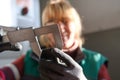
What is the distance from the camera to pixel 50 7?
0.78 m

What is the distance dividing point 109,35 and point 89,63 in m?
0.25

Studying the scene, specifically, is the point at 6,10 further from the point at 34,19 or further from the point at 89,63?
the point at 89,63

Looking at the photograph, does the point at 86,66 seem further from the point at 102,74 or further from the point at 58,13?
the point at 58,13

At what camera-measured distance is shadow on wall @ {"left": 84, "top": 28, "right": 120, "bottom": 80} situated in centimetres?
98

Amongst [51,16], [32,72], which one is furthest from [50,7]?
[32,72]

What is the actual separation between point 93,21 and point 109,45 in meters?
0.12

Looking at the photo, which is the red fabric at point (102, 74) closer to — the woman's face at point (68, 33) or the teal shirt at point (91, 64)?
the teal shirt at point (91, 64)

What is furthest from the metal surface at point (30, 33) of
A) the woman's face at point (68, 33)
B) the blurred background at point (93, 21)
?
the blurred background at point (93, 21)

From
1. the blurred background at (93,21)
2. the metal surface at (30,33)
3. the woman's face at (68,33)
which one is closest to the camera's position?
the metal surface at (30,33)

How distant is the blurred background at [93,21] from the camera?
947 mm

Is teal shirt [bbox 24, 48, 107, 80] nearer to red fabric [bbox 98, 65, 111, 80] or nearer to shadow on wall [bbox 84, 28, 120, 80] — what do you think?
red fabric [bbox 98, 65, 111, 80]

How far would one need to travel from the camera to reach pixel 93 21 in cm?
103

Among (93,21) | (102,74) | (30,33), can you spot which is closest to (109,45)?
(93,21)

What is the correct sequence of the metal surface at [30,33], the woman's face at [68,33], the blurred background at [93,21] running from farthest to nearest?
1. the blurred background at [93,21]
2. the woman's face at [68,33]
3. the metal surface at [30,33]
